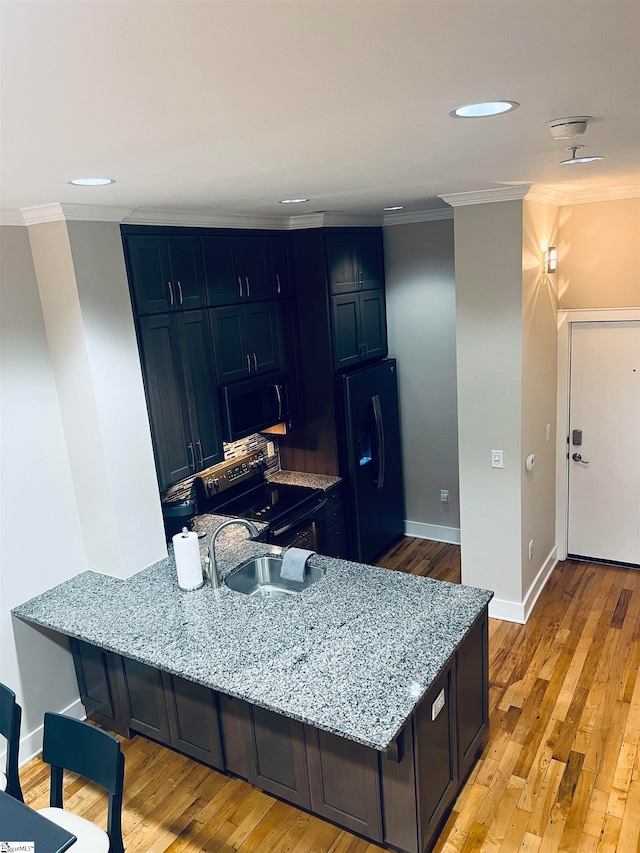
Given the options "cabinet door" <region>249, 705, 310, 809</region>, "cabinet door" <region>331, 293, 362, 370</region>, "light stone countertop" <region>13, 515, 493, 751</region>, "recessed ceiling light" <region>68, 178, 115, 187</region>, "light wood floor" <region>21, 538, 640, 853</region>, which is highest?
"recessed ceiling light" <region>68, 178, 115, 187</region>

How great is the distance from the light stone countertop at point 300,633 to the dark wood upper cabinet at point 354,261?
7.13 ft

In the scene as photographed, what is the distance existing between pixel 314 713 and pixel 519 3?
2188mm

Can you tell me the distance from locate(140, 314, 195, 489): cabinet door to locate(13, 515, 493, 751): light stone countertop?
1.94ft

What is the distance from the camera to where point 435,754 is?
268 cm

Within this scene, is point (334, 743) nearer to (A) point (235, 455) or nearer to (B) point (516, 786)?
(B) point (516, 786)

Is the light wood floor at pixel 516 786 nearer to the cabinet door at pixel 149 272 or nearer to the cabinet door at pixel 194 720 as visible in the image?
the cabinet door at pixel 194 720

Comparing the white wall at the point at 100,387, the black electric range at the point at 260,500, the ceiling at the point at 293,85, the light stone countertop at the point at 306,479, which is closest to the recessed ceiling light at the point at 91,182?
the ceiling at the point at 293,85

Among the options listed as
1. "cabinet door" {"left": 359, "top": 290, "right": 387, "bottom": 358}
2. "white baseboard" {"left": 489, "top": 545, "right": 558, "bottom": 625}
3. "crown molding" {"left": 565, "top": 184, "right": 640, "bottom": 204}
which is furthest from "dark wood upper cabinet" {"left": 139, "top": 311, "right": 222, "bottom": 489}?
"crown molding" {"left": 565, "top": 184, "right": 640, "bottom": 204}

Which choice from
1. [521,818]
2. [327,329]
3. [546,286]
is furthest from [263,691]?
[546,286]

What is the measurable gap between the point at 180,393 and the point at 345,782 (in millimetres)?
2216

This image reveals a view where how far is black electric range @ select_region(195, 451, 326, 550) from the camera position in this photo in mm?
4246

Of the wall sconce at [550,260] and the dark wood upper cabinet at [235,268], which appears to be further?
the wall sconce at [550,260]

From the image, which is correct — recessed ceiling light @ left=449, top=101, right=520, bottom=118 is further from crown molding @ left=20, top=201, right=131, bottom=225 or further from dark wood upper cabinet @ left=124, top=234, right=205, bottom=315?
dark wood upper cabinet @ left=124, top=234, right=205, bottom=315

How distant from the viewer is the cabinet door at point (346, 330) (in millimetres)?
4691
